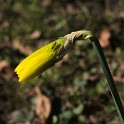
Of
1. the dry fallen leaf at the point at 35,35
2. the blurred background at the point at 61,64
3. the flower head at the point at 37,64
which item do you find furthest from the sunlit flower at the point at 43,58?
the dry fallen leaf at the point at 35,35

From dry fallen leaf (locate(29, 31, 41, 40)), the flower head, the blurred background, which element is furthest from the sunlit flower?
dry fallen leaf (locate(29, 31, 41, 40))

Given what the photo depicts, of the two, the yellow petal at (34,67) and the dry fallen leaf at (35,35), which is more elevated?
the dry fallen leaf at (35,35)

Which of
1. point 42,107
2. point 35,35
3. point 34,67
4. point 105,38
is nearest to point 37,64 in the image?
point 34,67

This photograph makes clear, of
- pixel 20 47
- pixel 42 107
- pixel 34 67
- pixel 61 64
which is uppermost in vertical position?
pixel 20 47

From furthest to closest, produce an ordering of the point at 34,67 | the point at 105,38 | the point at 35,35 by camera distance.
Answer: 1. the point at 35,35
2. the point at 105,38
3. the point at 34,67

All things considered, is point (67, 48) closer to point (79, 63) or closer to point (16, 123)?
point (16, 123)

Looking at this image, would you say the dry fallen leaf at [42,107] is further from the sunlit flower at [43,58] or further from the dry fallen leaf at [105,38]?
the sunlit flower at [43,58]

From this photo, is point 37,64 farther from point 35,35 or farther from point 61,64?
point 35,35

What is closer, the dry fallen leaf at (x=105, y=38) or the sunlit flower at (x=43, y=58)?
the sunlit flower at (x=43, y=58)
